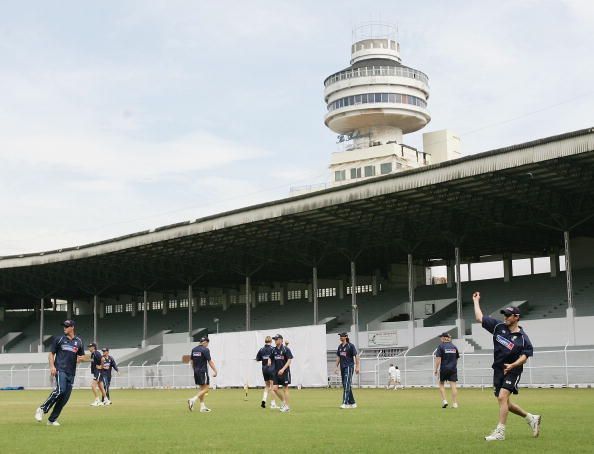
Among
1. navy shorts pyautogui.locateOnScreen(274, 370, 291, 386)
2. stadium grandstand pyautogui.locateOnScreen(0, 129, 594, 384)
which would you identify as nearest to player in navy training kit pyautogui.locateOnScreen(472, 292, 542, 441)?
navy shorts pyautogui.locateOnScreen(274, 370, 291, 386)

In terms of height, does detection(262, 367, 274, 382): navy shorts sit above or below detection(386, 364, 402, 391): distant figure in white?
above

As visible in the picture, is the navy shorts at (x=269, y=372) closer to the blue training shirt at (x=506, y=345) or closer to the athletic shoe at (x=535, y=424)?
the blue training shirt at (x=506, y=345)

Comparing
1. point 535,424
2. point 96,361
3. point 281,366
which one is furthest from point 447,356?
point 96,361

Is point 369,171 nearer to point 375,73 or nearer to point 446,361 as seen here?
point 375,73

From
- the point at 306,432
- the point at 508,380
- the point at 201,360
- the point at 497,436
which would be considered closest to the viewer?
the point at 497,436

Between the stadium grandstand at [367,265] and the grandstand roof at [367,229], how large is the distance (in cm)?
11

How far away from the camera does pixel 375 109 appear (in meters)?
117

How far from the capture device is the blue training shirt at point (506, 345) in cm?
1291

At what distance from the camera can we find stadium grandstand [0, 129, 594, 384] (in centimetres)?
4584

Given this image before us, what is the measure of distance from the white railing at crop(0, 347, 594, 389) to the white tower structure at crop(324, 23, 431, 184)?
218ft

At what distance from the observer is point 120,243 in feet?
210

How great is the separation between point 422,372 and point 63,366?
95.2ft

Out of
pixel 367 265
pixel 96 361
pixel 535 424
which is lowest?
pixel 535 424

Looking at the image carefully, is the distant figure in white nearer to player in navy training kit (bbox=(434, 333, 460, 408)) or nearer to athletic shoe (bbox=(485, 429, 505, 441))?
player in navy training kit (bbox=(434, 333, 460, 408))
